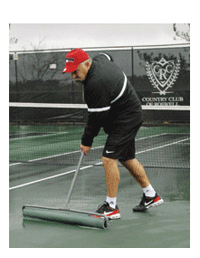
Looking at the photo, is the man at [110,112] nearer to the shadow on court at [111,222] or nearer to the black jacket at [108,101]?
the black jacket at [108,101]

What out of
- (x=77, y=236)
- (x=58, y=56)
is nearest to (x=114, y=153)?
(x=77, y=236)

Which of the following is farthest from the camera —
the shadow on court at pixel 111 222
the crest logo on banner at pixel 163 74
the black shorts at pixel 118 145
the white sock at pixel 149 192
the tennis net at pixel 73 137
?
the crest logo on banner at pixel 163 74

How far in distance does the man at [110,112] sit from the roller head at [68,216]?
0.38m

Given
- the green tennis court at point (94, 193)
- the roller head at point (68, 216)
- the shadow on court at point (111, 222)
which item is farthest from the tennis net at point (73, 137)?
the roller head at point (68, 216)

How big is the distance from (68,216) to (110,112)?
1194 millimetres

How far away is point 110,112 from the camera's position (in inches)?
208

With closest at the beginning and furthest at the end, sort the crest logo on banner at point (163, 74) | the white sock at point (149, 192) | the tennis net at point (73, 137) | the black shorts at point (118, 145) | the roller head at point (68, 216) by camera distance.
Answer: the roller head at point (68, 216), the black shorts at point (118, 145), the white sock at point (149, 192), the tennis net at point (73, 137), the crest logo on banner at point (163, 74)

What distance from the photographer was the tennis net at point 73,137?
31.0ft

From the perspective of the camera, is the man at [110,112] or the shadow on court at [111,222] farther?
the man at [110,112]

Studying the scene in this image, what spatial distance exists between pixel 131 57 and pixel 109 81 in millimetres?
12559

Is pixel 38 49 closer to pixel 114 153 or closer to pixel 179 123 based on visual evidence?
pixel 179 123

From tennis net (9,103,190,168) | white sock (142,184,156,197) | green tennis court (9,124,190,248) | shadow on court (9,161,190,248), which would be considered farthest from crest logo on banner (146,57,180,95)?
white sock (142,184,156,197)

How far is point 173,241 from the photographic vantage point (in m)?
4.36

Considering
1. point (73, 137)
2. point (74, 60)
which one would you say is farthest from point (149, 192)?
point (73, 137)
